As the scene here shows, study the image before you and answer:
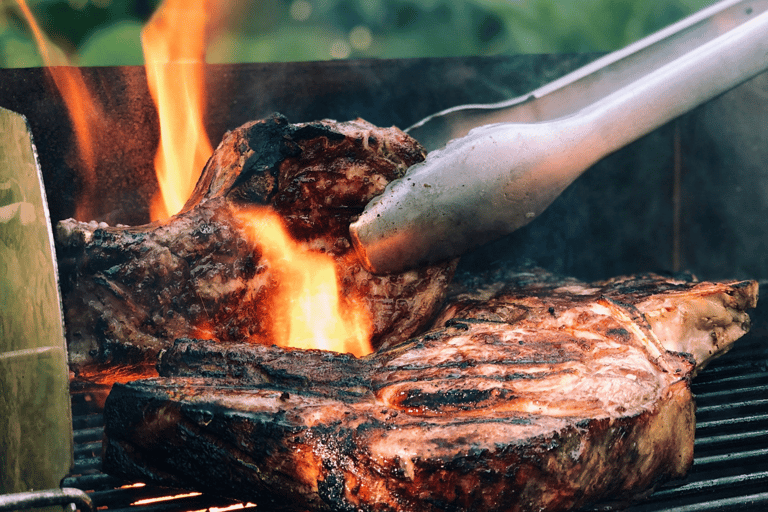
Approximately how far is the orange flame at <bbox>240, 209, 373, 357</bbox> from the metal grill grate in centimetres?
77

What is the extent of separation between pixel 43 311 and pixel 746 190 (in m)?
3.98

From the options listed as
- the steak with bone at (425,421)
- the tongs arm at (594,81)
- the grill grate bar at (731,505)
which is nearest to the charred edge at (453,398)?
the steak with bone at (425,421)

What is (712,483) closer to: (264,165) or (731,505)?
(731,505)

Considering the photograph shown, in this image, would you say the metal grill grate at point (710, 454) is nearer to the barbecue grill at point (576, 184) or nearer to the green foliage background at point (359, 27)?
the barbecue grill at point (576, 184)

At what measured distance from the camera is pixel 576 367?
5.53 feet

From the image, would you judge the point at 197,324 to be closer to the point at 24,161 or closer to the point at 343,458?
the point at 24,161

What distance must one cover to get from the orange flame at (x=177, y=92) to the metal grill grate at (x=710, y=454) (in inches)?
48.1

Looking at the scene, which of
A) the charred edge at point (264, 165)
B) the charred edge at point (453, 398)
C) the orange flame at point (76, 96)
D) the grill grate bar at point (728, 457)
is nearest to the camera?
the charred edge at point (453, 398)

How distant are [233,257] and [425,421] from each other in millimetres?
1095

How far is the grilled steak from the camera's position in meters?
2.01

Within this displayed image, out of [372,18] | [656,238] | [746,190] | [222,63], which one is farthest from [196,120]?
[746,190]

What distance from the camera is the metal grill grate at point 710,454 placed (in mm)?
1692

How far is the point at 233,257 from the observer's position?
2182mm

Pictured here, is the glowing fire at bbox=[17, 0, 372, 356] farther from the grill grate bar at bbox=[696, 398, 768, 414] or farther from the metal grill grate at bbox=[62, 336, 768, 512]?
the grill grate bar at bbox=[696, 398, 768, 414]
